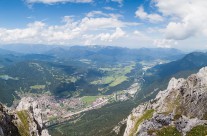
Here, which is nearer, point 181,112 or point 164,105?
point 181,112

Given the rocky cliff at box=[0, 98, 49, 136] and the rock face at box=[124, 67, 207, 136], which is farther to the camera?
the rocky cliff at box=[0, 98, 49, 136]

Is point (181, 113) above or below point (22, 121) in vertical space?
above

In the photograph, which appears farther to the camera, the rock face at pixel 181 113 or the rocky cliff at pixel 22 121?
the rocky cliff at pixel 22 121

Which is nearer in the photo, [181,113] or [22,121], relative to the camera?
[181,113]

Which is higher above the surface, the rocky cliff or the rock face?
the rock face

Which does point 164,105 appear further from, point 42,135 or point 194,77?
point 42,135

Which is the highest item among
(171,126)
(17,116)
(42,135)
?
(171,126)

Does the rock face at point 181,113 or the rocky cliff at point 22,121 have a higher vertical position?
the rock face at point 181,113

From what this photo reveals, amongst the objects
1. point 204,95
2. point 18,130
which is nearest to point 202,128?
→ point 204,95
